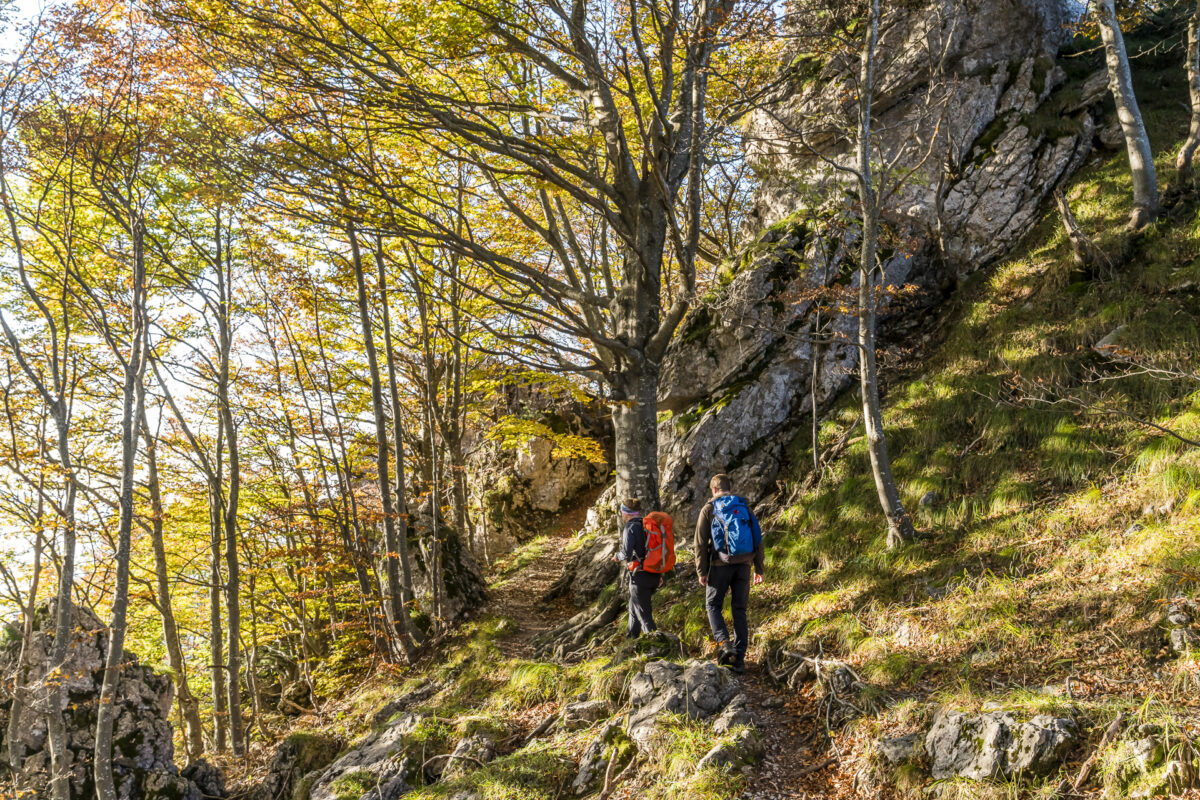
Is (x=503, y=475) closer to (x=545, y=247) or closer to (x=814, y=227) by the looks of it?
(x=545, y=247)

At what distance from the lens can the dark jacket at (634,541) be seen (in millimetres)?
7039

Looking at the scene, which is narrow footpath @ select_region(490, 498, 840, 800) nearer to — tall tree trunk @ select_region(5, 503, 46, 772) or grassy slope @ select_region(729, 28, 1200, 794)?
grassy slope @ select_region(729, 28, 1200, 794)

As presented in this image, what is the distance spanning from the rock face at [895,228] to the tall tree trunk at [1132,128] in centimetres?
181

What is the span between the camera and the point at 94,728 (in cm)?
862

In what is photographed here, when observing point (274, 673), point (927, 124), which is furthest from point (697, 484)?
point (274, 673)

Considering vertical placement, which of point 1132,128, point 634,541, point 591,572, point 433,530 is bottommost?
point 591,572

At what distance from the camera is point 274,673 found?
1606 cm

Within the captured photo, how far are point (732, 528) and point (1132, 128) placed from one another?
26.1 ft

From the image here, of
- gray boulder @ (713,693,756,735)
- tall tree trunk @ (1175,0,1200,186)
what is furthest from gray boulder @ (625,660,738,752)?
tall tree trunk @ (1175,0,1200,186)

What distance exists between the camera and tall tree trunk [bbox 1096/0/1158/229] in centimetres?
832

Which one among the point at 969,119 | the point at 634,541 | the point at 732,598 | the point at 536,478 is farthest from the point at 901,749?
the point at 536,478

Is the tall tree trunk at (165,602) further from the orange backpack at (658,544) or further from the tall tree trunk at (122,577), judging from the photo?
the orange backpack at (658,544)

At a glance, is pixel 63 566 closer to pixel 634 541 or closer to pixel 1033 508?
pixel 634 541

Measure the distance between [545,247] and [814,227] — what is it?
6.51 m
